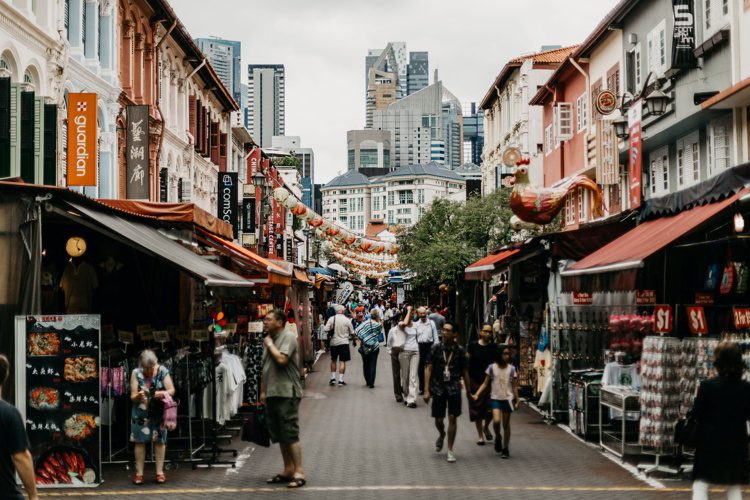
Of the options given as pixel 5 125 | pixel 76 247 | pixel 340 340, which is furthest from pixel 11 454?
pixel 340 340

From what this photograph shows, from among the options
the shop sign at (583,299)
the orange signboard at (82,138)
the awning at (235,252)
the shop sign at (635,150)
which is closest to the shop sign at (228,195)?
the orange signboard at (82,138)

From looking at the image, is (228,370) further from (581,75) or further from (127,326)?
(581,75)

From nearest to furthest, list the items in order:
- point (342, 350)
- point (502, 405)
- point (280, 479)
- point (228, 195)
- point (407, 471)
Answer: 1. point (280, 479)
2. point (407, 471)
3. point (502, 405)
4. point (342, 350)
5. point (228, 195)

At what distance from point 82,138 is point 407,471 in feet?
38.2

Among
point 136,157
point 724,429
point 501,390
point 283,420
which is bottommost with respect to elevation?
point 283,420

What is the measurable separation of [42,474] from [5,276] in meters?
2.12

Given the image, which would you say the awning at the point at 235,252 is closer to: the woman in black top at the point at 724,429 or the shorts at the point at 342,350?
the shorts at the point at 342,350

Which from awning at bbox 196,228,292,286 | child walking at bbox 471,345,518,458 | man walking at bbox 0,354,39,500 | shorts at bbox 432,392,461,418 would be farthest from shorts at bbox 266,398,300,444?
awning at bbox 196,228,292,286

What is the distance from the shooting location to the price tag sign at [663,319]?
12531 mm

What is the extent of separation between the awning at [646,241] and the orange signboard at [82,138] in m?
9.99

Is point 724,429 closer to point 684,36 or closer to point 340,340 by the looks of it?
point 684,36

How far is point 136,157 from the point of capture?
26156 mm

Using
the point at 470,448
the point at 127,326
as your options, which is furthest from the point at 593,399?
the point at 127,326

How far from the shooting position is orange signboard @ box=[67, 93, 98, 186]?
20.6 m
